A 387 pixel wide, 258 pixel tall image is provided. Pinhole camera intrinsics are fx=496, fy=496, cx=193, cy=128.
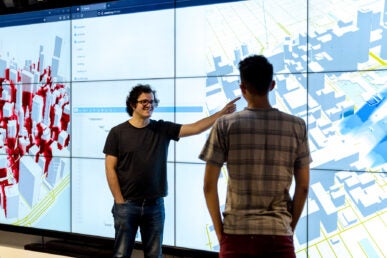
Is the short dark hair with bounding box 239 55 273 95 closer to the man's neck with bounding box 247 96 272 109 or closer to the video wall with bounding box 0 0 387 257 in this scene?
the man's neck with bounding box 247 96 272 109

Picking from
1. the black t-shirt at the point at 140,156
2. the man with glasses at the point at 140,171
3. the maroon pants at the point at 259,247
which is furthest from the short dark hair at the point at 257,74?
the black t-shirt at the point at 140,156

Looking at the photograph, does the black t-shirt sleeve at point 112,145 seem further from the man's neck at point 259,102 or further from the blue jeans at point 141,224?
the man's neck at point 259,102

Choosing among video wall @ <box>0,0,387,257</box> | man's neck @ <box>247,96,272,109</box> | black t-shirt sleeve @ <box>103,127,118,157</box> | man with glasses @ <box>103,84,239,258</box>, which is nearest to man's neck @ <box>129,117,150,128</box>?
man with glasses @ <box>103,84,239,258</box>

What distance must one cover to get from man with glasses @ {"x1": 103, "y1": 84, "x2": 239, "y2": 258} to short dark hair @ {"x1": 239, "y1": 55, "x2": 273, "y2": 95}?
1021 millimetres

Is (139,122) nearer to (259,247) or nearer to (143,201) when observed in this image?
(143,201)

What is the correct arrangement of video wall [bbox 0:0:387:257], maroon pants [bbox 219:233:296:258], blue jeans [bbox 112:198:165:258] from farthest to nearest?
blue jeans [bbox 112:198:165:258], video wall [bbox 0:0:387:257], maroon pants [bbox 219:233:296:258]

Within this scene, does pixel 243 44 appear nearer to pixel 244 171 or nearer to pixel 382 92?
pixel 382 92

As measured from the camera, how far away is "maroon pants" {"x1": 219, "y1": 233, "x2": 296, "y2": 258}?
2.00 m

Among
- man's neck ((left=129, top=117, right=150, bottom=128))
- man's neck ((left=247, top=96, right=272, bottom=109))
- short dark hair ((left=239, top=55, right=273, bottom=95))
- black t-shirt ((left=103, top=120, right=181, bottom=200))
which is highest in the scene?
short dark hair ((left=239, top=55, right=273, bottom=95))

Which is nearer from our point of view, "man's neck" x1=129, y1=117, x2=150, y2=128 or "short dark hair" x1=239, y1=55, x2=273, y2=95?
"short dark hair" x1=239, y1=55, x2=273, y2=95

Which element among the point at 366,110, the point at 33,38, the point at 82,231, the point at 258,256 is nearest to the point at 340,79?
the point at 366,110

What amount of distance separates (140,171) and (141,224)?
351 mm

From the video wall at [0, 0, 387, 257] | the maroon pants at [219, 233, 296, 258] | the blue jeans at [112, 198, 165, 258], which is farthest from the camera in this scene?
the blue jeans at [112, 198, 165, 258]

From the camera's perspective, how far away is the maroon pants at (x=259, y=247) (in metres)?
2.00
